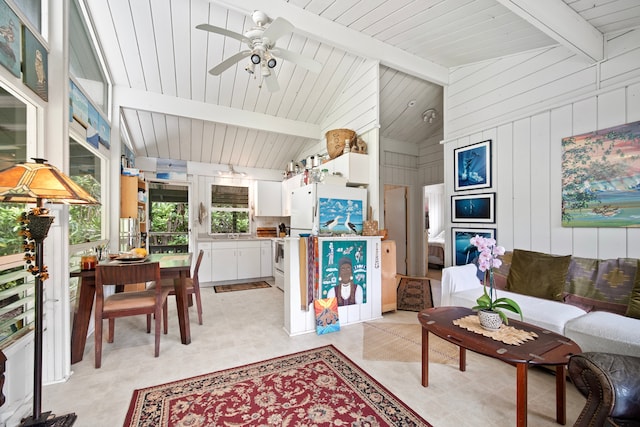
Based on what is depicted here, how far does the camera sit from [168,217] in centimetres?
624

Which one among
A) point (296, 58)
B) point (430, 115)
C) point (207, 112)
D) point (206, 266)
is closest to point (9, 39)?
point (296, 58)

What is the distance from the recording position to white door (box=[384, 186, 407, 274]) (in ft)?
19.9

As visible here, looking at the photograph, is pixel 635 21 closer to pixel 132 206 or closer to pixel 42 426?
pixel 42 426

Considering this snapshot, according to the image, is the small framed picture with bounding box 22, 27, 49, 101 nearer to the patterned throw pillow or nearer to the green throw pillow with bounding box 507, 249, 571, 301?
the green throw pillow with bounding box 507, 249, 571, 301

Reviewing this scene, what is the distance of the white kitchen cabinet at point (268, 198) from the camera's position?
5.78 meters

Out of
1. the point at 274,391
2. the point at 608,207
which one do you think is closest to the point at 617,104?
the point at 608,207

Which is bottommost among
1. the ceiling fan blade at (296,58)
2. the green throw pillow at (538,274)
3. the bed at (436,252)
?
the bed at (436,252)

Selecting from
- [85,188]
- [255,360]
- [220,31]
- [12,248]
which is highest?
[220,31]

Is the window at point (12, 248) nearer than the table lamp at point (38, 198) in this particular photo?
No

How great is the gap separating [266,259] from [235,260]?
24.9 inches

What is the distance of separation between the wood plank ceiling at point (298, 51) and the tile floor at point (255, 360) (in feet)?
9.41

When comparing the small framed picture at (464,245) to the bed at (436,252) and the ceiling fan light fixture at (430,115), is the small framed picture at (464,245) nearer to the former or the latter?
the ceiling fan light fixture at (430,115)

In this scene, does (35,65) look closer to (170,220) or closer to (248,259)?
(248,259)

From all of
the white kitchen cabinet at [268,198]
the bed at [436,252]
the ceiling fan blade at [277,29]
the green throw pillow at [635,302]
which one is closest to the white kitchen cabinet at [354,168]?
the ceiling fan blade at [277,29]
